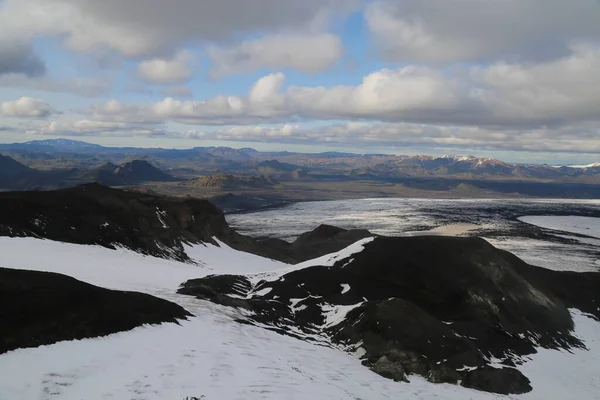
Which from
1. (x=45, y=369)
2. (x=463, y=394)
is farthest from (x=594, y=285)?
(x=45, y=369)

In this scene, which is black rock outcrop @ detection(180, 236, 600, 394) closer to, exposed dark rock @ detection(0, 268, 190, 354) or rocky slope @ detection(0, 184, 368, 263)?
exposed dark rock @ detection(0, 268, 190, 354)

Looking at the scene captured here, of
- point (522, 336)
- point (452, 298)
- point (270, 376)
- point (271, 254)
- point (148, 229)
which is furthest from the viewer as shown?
point (271, 254)

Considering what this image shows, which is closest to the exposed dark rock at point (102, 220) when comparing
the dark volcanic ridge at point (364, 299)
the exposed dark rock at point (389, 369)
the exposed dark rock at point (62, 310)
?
the dark volcanic ridge at point (364, 299)

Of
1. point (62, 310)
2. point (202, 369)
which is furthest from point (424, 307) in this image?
point (62, 310)

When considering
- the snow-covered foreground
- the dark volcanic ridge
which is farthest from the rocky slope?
the snow-covered foreground

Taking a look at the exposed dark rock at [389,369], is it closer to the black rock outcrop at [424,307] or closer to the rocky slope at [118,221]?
the black rock outcrop at [424,307]

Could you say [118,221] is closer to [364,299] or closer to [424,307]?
[364,299]

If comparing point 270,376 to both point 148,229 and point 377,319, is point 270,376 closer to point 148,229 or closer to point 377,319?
point 377,319
